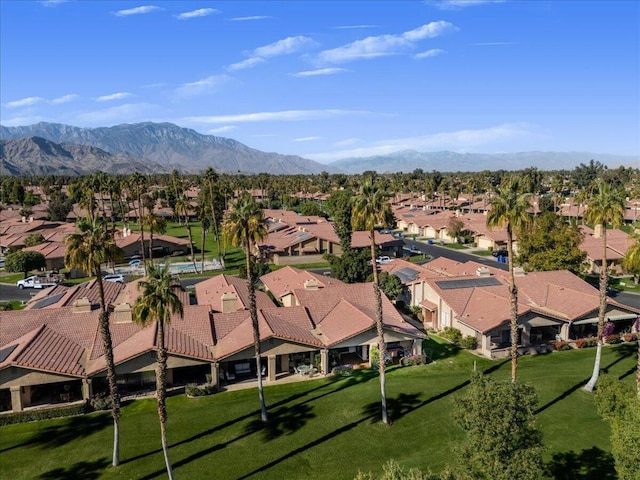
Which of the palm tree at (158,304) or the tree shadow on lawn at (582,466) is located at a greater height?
the palm tree at (158,304)

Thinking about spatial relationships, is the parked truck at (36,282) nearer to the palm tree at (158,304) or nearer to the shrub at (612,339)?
the palm tree at (158,304)

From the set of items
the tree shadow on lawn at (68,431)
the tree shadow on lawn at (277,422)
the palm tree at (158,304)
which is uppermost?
the palm tree at (158,304)

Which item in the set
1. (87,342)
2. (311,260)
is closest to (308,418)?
(87,342)

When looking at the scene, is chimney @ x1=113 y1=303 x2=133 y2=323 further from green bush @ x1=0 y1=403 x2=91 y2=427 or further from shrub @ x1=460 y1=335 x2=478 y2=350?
shrub @ x1=460 y1=335 x2=478 y2=350

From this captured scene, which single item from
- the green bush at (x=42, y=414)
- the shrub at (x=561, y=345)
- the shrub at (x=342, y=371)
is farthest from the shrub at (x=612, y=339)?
the green bush at (x=42, y=414)

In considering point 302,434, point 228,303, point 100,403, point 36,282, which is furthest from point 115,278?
point 302,434

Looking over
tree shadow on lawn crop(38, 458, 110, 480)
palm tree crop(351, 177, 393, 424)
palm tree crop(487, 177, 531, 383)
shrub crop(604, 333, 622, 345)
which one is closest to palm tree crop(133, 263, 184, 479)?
tree shadow on lawn crop(38, 458, 110, 480)
